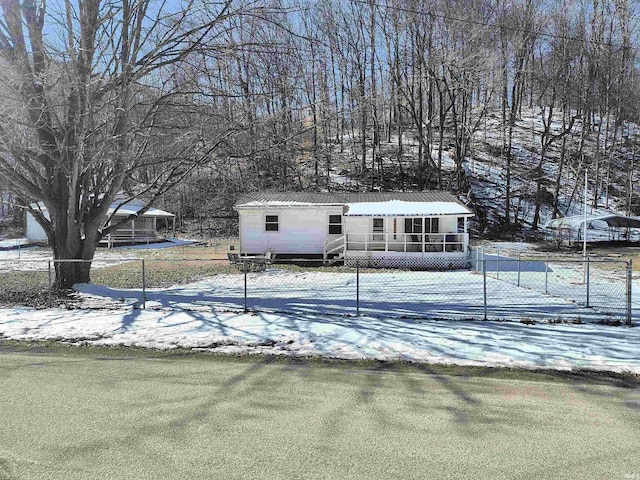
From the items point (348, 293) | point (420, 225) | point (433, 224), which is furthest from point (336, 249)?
point (348, 293)

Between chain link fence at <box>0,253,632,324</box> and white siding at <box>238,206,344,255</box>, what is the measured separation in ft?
16.1

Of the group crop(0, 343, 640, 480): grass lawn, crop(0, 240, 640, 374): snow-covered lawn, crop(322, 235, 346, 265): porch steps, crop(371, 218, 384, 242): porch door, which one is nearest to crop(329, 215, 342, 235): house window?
crop(322, 235, 346, 265): porch steps

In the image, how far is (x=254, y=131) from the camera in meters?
10.0

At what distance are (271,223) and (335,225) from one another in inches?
123

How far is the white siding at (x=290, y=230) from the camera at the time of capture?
71.6ft

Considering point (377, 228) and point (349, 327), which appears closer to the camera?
point (349, 327)

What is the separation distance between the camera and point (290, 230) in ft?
72.0

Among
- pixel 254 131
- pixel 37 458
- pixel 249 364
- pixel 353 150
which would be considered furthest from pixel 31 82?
pixel 353 150

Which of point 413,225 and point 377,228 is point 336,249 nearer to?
point 377,228

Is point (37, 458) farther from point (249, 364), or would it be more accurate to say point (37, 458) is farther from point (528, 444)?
point (528, 444)

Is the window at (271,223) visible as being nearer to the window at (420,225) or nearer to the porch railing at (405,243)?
the porch railing at (405,243)

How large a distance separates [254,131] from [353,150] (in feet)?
110

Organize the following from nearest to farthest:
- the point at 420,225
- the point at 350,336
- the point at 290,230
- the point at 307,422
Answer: the point at 307,422
the point at 350,336
the point at 290,230
the point at 420,225

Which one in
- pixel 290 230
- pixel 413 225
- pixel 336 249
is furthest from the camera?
pixel 413 225
